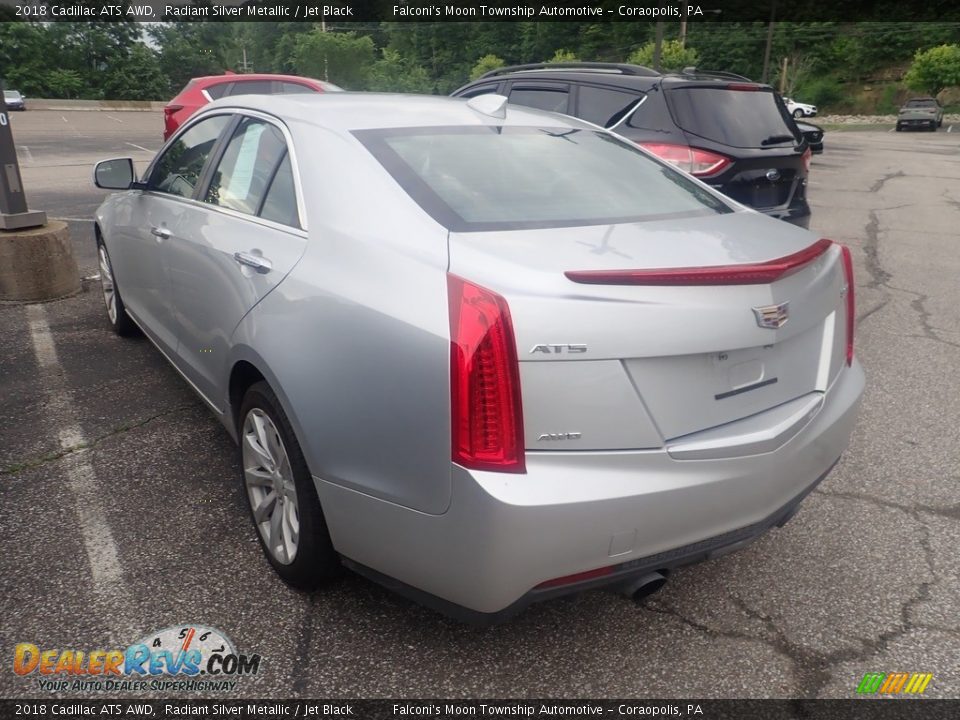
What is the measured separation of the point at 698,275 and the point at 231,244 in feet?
5.67

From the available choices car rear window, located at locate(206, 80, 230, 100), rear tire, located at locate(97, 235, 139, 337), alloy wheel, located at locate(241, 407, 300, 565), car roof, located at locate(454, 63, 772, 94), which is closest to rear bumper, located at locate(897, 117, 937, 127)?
car rear window, located at locate(206, 80, 230, 100)

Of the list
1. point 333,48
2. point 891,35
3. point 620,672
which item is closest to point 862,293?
point 620,672

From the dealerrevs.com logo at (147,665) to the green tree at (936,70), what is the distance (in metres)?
65.8

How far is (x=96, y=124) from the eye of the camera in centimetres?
3109

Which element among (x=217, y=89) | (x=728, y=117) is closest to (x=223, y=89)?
(x=217, y=89)

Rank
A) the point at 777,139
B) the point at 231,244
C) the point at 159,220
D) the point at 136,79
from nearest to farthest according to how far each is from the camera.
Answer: the point at 231,244, the point at 159,220, the point at 777,139, the point at 136,79

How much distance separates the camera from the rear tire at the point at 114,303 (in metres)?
4.95

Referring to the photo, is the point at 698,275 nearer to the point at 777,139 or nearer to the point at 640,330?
the point at 640,330

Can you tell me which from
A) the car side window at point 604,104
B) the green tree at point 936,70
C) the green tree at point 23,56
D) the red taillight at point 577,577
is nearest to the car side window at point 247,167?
the red taillight at point 577,577

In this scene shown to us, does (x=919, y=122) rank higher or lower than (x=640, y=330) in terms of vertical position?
lower

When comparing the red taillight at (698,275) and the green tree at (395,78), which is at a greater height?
the red taillight at (698,275)

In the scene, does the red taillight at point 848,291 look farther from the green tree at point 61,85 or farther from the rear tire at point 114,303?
the green tree at point 61,85

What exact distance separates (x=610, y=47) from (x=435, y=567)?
85.3m

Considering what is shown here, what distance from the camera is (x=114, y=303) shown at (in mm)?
5082
